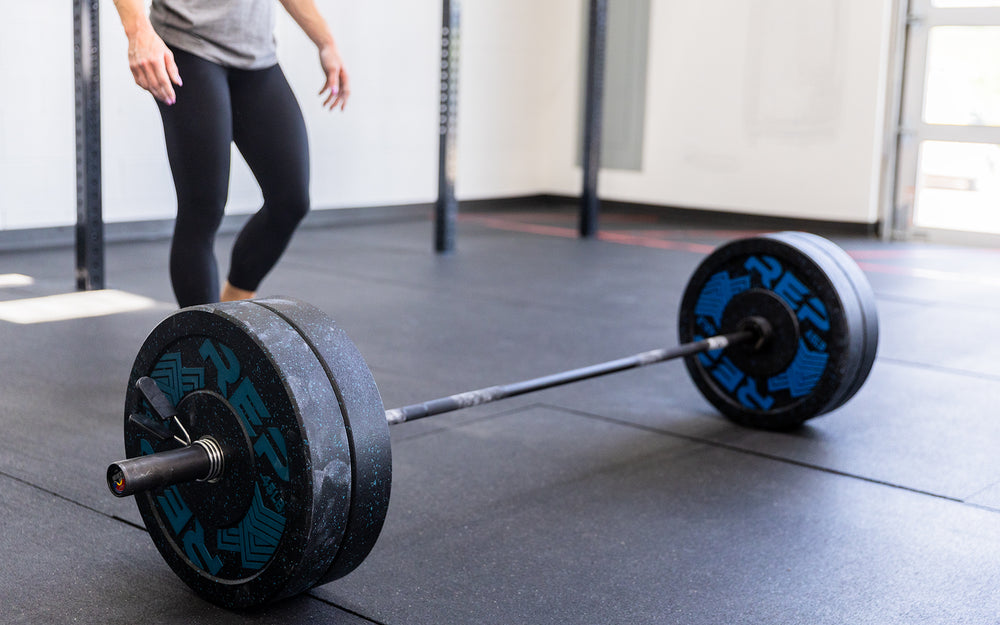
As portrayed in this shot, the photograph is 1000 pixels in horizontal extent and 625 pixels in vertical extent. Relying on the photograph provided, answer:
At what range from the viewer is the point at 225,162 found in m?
2.01

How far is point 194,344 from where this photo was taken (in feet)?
4.09

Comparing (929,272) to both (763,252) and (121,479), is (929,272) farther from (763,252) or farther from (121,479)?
(121,479)

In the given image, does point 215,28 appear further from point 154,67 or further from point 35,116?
point 35,116

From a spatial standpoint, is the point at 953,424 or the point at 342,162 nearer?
the point at 953,424

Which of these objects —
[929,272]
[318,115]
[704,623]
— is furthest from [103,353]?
[929,272]

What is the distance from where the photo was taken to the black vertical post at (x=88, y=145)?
329 centimetres

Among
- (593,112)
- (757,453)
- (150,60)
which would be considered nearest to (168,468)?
(150,60)

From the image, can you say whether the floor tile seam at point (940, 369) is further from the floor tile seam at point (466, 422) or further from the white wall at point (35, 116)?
the white wall at point (35, 116)

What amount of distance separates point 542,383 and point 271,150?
0.75 metres

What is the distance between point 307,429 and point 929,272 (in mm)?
4052

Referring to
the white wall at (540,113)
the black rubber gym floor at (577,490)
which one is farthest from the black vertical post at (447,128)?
the black rubber gym floor at (577,490)

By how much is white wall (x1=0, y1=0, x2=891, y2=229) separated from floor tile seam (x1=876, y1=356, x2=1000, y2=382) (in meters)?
3.13

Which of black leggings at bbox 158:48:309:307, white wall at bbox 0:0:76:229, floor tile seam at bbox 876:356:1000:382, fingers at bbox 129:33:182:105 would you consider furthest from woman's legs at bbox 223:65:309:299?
white wall at bbox 0:0:76:229

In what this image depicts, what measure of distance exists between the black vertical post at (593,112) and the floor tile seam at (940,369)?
2.62 metres
